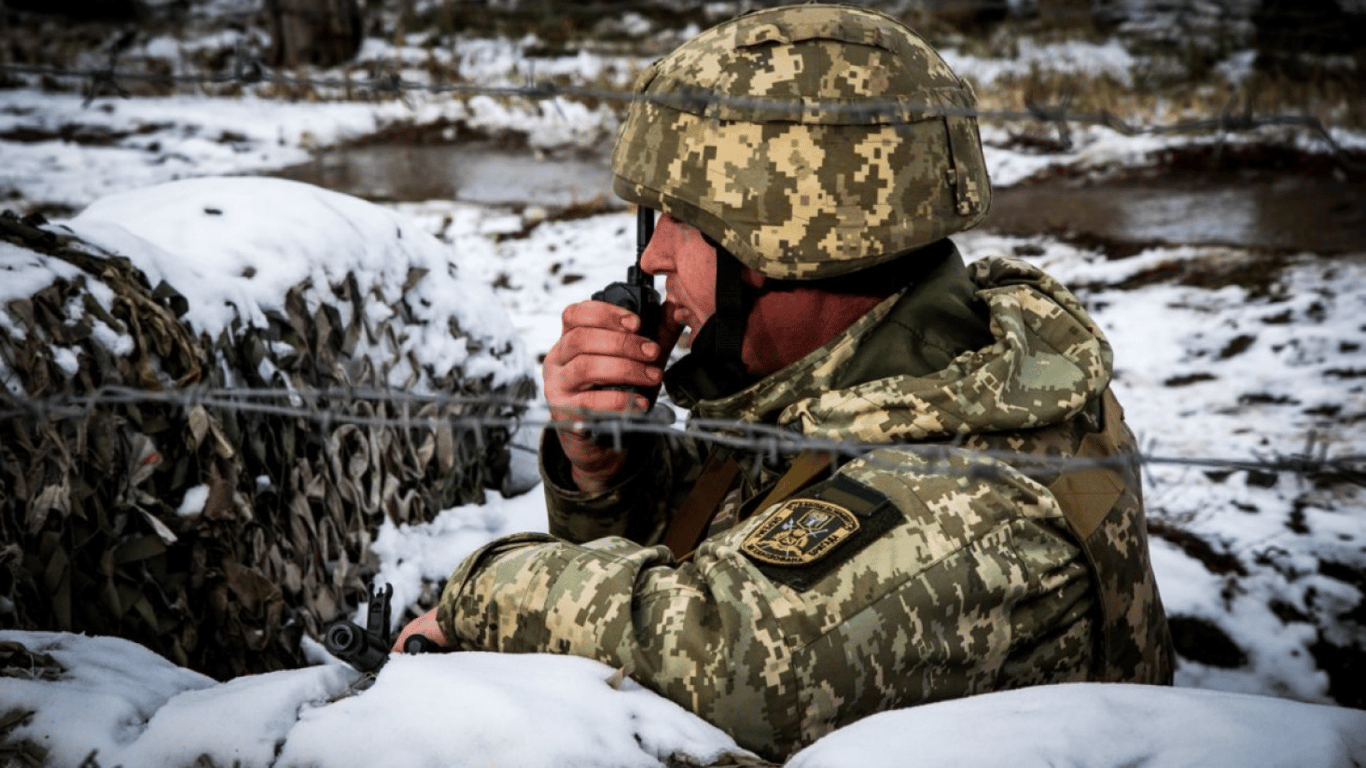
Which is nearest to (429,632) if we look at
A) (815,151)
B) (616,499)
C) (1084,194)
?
(616,499)

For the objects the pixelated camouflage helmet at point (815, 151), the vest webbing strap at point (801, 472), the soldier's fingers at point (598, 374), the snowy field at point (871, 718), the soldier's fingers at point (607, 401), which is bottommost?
the snowy field at point (871, 718)

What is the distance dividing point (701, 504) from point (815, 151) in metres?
0.87

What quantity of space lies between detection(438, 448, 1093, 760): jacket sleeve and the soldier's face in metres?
0.60

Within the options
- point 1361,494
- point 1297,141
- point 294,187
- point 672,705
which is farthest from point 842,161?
point 1297,141

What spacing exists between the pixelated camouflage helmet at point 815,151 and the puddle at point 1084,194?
546 centimetres

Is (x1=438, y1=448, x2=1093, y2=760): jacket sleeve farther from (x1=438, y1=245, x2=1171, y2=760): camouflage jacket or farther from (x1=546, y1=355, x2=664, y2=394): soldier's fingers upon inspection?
(x1=546, y1=355, x2=664, y2=394): soldier's fingers

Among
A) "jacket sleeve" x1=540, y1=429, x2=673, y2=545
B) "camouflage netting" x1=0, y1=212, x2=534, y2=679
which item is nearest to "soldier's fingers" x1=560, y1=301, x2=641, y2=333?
"camouflage netting" x1=0, y1=212, x2=534, y2=679

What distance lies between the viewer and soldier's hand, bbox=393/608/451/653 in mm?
2166

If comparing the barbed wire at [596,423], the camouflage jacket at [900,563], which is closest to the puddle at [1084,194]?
the barbed wire at [596,423]

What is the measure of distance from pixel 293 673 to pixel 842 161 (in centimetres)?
141

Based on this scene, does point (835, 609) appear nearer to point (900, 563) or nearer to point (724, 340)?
point (900, 563)

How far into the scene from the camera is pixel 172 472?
113 inches

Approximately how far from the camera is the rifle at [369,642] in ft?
7.09

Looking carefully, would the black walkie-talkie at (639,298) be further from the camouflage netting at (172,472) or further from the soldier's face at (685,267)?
the camouflage netting at (172,472)
